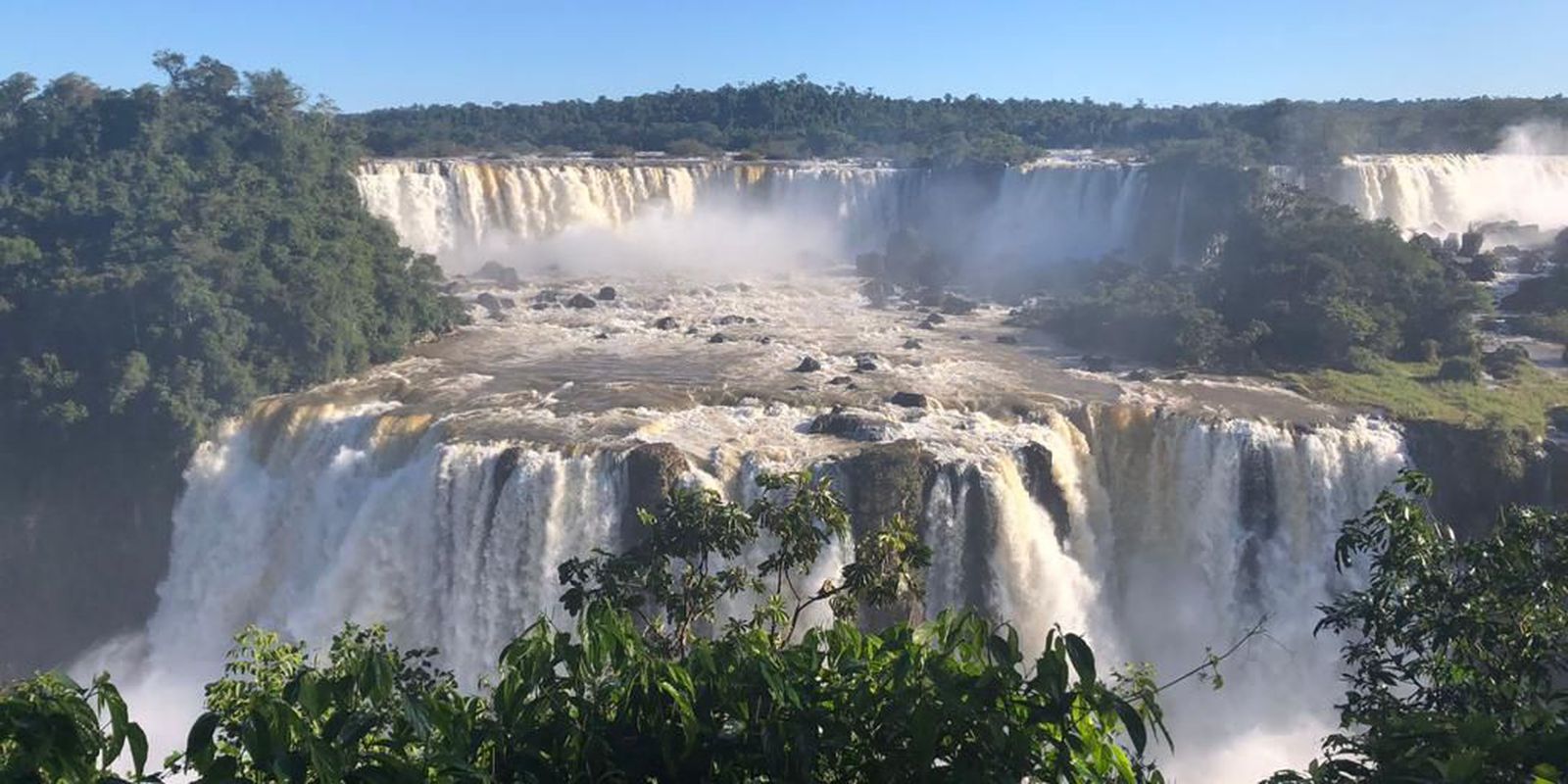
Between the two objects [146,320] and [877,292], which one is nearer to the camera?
[146,320]

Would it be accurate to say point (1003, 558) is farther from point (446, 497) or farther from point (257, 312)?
point (257, 312)

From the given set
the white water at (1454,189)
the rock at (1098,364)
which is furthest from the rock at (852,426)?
the white water at (1454,189)

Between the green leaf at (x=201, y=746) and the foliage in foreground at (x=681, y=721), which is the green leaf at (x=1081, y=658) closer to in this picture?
the foliage in foreground at (x=681, y=721)

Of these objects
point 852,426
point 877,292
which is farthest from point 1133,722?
point 877,292

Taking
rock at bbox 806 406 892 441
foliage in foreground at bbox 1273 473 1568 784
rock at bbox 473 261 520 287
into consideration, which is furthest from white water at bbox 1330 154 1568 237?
foliage in foreground at bbox 1273 473 1568 784

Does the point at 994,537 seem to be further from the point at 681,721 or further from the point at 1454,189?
the point at 1454,189

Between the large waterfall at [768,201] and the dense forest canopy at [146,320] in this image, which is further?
the large waterfall at [768,201]

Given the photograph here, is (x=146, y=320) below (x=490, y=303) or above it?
above
